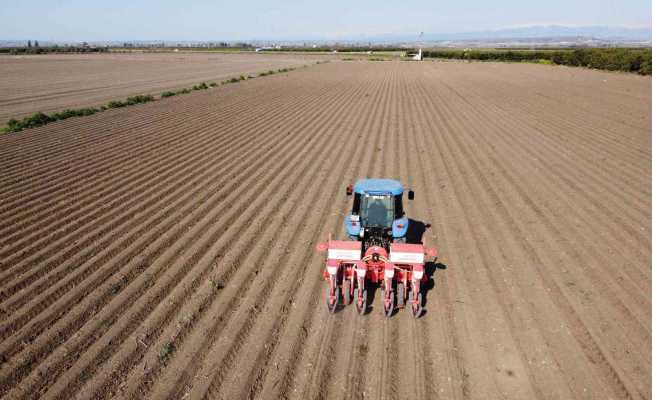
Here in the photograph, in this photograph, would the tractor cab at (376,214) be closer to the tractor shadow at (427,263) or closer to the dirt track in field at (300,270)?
the tractor shadow at (427,263)

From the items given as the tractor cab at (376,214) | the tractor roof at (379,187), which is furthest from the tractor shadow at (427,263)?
the tractor roof at (379,187)

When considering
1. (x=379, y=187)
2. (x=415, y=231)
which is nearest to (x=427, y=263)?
(x=415, y=231)

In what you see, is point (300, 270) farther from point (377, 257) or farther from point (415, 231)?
point (415, 231)

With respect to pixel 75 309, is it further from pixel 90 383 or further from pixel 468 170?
pixel 468 170

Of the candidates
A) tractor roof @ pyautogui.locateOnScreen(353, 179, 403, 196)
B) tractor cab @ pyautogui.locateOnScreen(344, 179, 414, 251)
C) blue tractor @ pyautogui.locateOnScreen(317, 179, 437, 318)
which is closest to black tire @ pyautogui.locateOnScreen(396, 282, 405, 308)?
blue tractor @ pyautogui.locateOnScreen(317, 179, 437, 318)

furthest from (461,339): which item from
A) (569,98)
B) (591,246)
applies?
(569,98)

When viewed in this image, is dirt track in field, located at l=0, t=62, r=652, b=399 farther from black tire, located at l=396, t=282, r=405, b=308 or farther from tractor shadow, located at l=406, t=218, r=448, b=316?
black tire, located at l=396, t=282, r=405, b=308
